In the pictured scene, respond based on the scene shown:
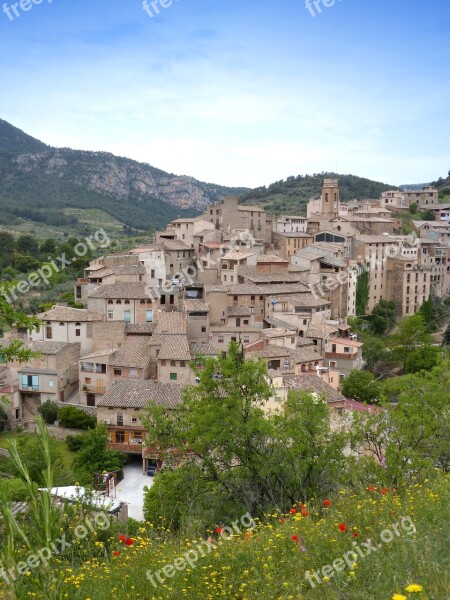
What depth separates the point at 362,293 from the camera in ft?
165

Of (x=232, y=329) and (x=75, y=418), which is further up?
(x=232, y=329)

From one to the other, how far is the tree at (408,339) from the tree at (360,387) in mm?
6199

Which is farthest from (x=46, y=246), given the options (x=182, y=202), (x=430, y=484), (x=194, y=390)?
(x=182, y=202)

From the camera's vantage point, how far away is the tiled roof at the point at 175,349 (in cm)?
3053

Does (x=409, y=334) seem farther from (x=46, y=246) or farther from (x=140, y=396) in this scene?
(x=46, y=246)

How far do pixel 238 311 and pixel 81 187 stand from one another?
100 m

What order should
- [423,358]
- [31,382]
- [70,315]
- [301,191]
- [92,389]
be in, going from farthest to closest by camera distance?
[301,191], [423,358], [70,315], [92,389], [31,382]

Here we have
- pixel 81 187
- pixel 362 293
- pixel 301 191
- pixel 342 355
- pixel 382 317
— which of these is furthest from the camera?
pixel 81 187

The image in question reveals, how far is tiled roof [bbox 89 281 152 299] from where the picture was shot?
36906 mm

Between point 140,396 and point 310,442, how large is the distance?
1600 centimetres

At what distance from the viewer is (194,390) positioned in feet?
44.7

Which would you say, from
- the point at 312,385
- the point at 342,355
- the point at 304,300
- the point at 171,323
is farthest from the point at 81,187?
the point at 312,385

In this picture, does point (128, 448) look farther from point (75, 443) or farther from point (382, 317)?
point (382, 317)

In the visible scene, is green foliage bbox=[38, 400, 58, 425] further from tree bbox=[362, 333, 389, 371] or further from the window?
tree bbox=[362, 333, 389, 371]
